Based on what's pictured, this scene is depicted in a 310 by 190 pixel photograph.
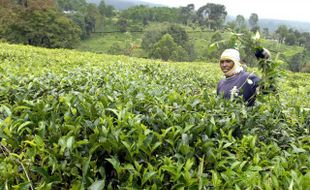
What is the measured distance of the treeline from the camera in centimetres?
4259

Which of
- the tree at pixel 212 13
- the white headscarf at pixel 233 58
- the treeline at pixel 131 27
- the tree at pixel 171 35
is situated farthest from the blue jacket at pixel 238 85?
the tree at pixel 212 13

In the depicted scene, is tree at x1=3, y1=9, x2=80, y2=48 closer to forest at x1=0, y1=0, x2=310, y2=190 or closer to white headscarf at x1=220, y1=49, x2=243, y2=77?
white headscarf at x1=220, y1=49, x2=243, y2=77

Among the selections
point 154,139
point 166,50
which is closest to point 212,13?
point 166,50

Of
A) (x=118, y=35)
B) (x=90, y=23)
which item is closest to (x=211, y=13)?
(x=118, y=35)

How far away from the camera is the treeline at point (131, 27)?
A: 42.6 m

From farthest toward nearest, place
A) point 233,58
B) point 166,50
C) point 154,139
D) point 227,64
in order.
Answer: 1. point 166,50
2. point 227,64
3. point 233,58
4. point 154,139

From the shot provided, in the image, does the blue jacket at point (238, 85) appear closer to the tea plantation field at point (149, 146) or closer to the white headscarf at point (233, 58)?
the white headscarf at point (233, 58)

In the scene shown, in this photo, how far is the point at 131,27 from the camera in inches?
3772

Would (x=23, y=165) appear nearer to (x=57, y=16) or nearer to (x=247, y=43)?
(x=247, y=43)

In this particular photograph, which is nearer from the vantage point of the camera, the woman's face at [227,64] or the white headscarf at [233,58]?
the white headscarf at [233,58]

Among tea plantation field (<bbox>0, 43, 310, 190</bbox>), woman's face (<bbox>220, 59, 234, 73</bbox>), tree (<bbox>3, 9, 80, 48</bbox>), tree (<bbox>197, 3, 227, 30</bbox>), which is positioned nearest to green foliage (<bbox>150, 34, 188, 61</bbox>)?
tree (<bbox>3, 9, 80, 48</bbox>)

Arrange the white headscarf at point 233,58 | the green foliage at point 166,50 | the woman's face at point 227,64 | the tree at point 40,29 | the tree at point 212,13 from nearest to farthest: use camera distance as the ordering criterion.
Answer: the white headscarf at point 233,58 → the woman's face at point 227,64 → the tree at point 40,29 → the green foliage at point 166,50 → the tree at point 212,13

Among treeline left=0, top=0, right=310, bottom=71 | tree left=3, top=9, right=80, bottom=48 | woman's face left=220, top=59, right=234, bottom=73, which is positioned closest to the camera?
woman's face left=220, top=59, right=234, bottom=73

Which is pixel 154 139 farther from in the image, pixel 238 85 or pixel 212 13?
pixel 212 13
